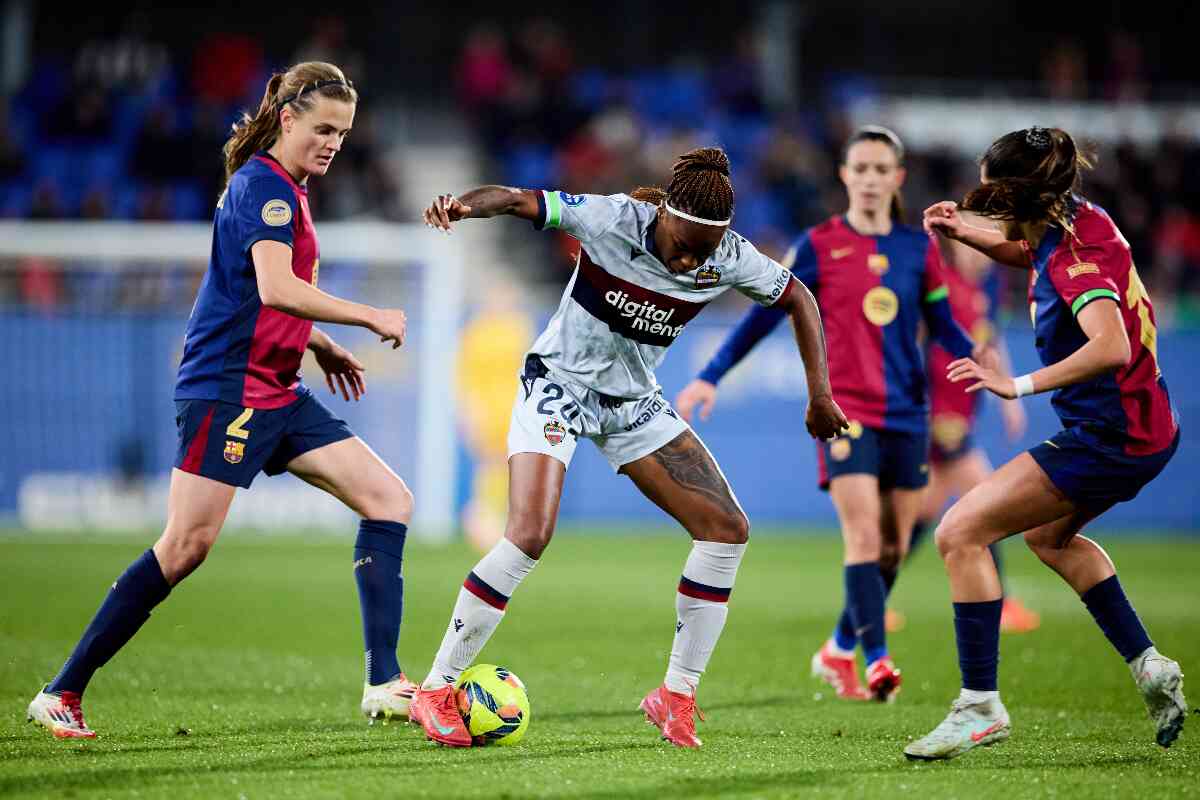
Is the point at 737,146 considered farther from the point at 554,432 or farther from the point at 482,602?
the point at 482,602

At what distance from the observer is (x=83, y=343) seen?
15805 mm

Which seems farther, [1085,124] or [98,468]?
[1085,124]

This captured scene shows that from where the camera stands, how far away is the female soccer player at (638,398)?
534cm

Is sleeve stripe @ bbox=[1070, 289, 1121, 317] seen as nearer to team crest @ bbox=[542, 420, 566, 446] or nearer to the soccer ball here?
team crest @ bbox=[542, 420, 566, 446]

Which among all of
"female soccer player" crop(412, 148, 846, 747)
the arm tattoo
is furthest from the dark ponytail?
the arm tattoo

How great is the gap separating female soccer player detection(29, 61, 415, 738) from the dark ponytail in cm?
222

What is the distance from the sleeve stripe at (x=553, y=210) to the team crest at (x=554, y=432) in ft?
2.46

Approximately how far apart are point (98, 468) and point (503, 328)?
469 centimetres

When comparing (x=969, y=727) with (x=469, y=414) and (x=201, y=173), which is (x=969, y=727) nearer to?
(x=469, y=414)

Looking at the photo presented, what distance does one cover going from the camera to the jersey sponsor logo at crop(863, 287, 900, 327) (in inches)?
285

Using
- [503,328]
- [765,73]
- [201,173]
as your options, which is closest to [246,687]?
[503,328]

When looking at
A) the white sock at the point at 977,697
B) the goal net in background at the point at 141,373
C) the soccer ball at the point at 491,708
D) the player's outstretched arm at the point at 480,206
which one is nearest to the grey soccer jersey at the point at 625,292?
the player's outstretched arm at the point at 480,206

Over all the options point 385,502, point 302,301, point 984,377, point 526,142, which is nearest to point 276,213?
point 302,301

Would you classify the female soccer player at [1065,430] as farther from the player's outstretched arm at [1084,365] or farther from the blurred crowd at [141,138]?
the blurred crowd at [141,138]
